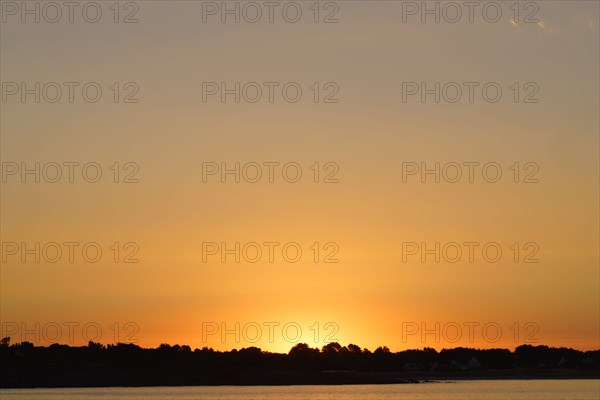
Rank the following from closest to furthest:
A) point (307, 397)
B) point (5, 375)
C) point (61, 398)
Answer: point (61, 398) < point (307, 397) < point (5, 375)

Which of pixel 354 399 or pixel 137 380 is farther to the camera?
pixel 137 380

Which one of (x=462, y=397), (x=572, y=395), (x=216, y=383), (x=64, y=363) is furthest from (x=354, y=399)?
(x=64, y=363)

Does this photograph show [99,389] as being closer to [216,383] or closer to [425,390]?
[216,383]

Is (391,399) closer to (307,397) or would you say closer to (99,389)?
(307,397)

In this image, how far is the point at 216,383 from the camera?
655ft

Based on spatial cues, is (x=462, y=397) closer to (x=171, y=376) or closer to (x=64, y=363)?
(x=171, y=376)

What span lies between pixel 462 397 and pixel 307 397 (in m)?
21.6

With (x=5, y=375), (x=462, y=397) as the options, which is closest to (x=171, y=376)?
(x=5, y=375)

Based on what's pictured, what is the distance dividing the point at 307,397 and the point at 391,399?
1210 cm

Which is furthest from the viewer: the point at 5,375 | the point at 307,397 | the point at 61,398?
the point at 5,375

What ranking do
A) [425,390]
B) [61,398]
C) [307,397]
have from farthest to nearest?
[425,390]
[307,397]
[61,398]

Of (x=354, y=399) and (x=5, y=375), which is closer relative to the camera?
(x=354, y=399)

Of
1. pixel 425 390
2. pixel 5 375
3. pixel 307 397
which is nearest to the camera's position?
pixel 307 397

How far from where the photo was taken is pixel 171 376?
200m
